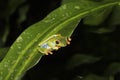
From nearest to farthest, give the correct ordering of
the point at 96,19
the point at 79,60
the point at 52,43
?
the point at 52,43
the point at 96,19
the point at 79,60

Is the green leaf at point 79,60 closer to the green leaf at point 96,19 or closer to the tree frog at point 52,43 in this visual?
the green leaf at point 96,19

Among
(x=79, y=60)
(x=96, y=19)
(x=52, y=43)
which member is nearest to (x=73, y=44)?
(x=79, y=60)

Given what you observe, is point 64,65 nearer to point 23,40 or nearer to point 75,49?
point 75,49

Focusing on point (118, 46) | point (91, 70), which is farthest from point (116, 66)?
point (118, 46)

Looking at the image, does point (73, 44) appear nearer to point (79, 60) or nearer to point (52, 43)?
point (79, 60)

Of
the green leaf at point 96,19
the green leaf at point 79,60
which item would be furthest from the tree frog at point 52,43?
the green leaf at point 79,60

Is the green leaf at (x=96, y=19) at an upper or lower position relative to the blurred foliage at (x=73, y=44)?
upper

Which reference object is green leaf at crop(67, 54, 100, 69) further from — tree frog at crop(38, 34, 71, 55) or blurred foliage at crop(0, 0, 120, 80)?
tree frog at crop(38, 34, 71, 55)

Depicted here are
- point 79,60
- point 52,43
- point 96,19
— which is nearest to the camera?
point 52,43

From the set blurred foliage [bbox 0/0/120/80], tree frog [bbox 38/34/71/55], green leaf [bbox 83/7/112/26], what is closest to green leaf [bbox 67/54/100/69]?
blurred foliage [bbox 0/0/120/80]
